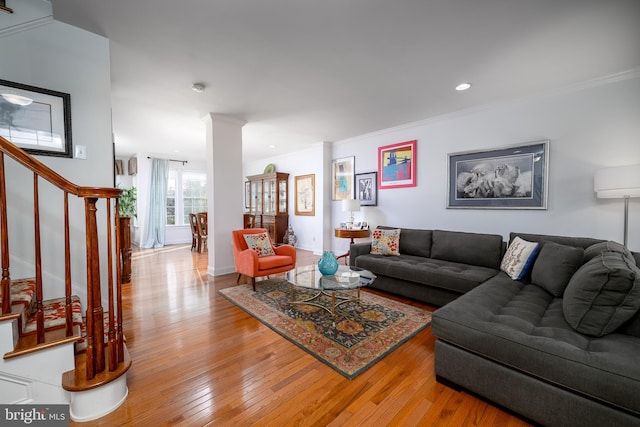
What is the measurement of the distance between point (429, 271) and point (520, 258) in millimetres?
870

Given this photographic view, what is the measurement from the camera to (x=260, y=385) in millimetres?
1674

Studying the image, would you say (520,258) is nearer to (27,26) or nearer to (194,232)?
(27,26)

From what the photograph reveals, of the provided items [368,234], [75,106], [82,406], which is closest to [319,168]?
[368,234]

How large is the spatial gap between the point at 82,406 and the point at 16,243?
1.35 meters

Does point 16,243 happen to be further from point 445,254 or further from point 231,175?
point 445,254

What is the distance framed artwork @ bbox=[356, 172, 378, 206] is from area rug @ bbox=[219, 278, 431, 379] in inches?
85.0

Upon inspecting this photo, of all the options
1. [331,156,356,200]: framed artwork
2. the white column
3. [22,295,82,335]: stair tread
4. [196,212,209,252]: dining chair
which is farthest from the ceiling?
[196,212,209,252]: dining chair

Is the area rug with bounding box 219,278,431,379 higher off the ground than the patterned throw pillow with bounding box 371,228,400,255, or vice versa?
the patterned throw pillow with bounding box 371,228,400,255

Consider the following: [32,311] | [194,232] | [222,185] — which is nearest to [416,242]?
[222,185]

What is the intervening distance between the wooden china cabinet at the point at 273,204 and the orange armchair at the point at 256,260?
2.59 meters

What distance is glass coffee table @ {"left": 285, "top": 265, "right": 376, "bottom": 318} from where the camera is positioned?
2.51 m

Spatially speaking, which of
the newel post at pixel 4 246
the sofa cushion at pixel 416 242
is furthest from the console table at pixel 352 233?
the newel post at pixel 4 246

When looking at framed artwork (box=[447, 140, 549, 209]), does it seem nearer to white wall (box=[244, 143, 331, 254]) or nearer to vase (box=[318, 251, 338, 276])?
vase (box=[318, 251, 338, 276])

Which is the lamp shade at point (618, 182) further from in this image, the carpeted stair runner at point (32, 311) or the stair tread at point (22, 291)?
the stair tread at point (22, 291)
